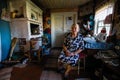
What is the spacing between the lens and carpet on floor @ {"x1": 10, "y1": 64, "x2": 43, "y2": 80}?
2201 millimetres

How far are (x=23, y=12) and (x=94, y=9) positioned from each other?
101 inches

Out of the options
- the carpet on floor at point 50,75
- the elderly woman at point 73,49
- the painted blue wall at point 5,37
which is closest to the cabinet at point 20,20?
the painted blue wall at point 5,37

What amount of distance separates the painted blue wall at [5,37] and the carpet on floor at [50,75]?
4.12 feet

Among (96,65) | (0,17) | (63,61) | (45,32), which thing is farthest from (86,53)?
(45,32)

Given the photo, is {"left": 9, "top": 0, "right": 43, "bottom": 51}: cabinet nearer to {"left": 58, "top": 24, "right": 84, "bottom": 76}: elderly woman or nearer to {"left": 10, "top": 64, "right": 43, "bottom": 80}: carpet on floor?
{"left": 10, "top": 64, "right": 43, "bottom": 80}: carpet on floor

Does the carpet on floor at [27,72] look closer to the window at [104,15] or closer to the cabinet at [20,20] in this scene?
the cabinet at [20,20]

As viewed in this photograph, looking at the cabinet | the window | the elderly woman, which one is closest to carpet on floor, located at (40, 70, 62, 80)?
the elderly woman

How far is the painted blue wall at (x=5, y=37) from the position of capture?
8.53 ft

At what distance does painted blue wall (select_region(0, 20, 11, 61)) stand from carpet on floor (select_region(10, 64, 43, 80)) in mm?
584

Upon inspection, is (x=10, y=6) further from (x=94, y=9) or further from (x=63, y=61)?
(x=94, y=9)

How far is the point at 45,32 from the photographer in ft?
16.5

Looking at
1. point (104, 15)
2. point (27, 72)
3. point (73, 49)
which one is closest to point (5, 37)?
point (27, 72)

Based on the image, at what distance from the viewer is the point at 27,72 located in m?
2.43

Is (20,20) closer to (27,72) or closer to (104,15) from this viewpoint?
(27,72)
